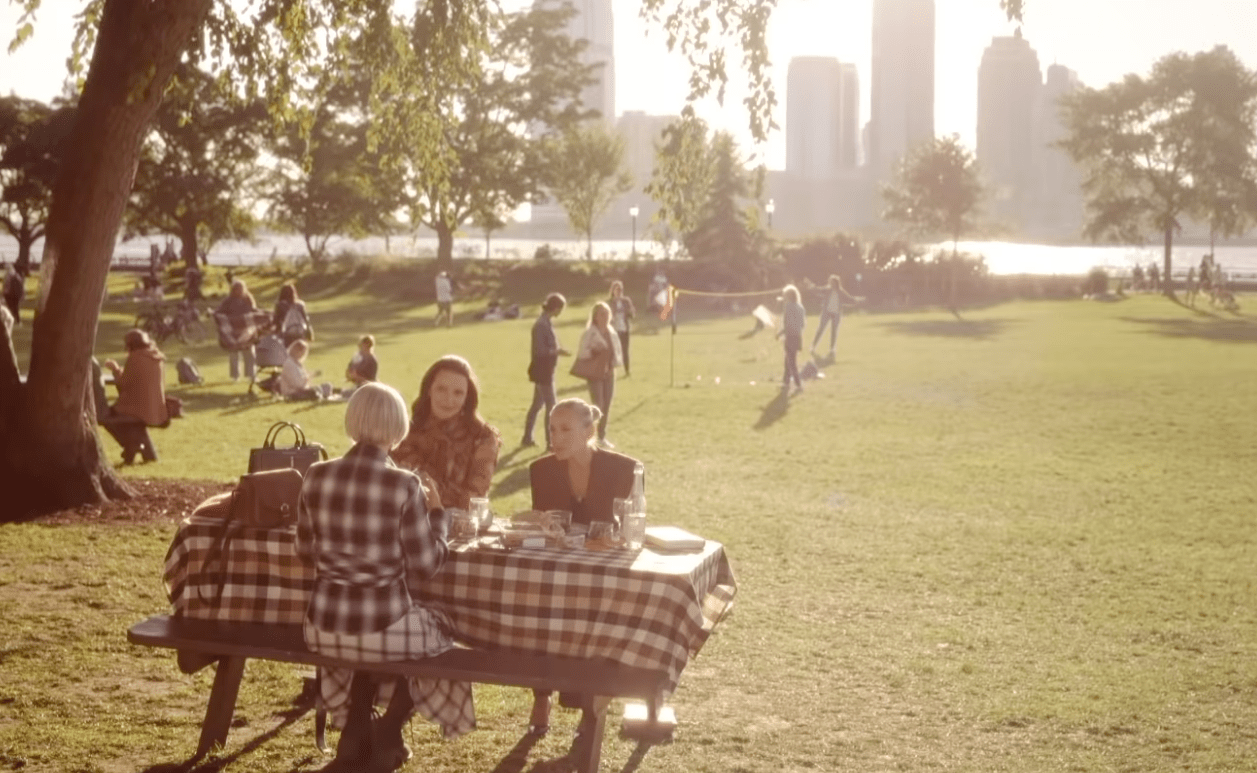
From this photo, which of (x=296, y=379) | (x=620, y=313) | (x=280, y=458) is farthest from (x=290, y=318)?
(x=280, y=458)

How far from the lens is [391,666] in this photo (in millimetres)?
6574

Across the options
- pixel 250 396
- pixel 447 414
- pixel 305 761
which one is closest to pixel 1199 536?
pixel 447 414

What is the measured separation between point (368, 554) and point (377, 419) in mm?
554

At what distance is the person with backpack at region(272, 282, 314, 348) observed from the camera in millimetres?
27516

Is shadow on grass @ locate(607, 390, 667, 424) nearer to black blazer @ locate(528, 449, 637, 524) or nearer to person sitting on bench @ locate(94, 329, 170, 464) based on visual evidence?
person sitting on bench @ locate(94, 329, 170, 464)

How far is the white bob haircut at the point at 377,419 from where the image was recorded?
6.29 m

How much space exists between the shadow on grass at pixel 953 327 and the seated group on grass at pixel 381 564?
37.9 m

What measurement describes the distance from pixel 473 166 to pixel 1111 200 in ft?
115

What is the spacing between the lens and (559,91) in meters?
75.3

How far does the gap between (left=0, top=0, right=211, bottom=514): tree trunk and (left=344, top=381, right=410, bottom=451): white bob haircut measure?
250 inches

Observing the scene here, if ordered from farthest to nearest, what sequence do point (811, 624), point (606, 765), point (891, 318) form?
point (891, 318)
point (811, 624)
point (606, 765)

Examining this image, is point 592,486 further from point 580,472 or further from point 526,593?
point 526,593

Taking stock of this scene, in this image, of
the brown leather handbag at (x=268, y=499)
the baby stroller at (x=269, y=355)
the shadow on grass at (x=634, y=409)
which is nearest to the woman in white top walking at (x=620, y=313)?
the shadow on grass at (x=634, y=409)

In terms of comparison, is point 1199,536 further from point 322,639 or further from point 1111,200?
point 1111,200
